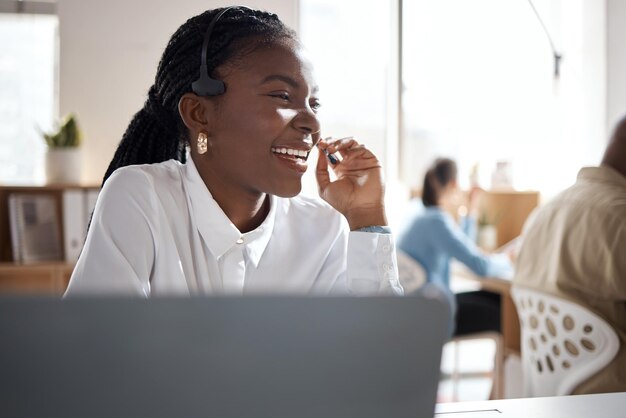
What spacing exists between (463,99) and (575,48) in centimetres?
121

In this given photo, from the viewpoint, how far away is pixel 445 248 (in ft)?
10.4

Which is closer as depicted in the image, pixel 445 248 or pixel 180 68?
pixel 180 68

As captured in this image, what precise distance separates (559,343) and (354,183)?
851 mm

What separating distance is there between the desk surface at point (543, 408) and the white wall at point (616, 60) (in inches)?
77.5

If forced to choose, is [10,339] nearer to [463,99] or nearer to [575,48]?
[575,48]

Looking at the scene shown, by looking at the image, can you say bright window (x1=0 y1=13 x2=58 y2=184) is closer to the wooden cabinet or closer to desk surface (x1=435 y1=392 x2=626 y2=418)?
the wooden cabinet

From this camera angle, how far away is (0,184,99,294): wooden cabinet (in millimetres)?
3199

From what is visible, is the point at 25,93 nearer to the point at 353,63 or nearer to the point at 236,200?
the point at 353,63

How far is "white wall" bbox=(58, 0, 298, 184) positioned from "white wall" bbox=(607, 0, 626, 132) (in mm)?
1768

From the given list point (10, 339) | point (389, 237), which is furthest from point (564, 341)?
point (10, 339)

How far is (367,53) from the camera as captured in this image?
3707mm

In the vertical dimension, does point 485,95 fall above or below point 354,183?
above

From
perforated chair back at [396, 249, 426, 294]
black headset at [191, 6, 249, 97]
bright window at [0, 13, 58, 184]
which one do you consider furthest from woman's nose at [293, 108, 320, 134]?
bright window at [0, 13, 58, 184]

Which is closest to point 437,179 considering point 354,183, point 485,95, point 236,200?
point 485,95
